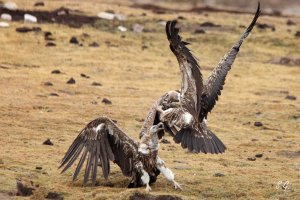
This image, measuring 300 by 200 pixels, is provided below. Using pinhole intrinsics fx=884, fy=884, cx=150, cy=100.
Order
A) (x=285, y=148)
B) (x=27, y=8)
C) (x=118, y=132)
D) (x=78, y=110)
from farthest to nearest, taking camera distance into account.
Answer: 1. (x=27, y=8)
2. (x=78, y=110)
3. (x=285, y=148)
4. (x=118, y=132)

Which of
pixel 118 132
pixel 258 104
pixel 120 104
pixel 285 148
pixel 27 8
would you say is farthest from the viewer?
pixel 27 8

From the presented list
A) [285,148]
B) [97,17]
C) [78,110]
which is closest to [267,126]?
[285,148]

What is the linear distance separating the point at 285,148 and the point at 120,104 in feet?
17.1

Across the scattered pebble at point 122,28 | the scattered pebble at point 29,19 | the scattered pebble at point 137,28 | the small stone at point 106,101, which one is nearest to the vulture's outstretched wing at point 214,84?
the small stone at point 106,101

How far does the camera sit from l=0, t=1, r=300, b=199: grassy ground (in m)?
12.6

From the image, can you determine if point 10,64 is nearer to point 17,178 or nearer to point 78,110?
point 78,110

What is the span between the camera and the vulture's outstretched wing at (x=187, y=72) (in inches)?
478

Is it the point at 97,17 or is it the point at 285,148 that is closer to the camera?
the point at 285,148

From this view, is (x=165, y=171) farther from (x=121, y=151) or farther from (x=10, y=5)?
(x=10, y=5)

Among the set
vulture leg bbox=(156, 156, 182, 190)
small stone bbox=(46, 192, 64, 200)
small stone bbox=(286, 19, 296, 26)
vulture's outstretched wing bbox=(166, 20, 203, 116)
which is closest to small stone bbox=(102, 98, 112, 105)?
vulture's outstretched wing bbox=(166, 20, 203, 116)

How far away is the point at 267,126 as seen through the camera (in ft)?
61.8

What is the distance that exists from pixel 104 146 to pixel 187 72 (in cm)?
162

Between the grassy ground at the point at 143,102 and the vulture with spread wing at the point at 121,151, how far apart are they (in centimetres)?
29

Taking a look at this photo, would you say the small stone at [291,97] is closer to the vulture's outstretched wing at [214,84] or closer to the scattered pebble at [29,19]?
the vulture's outstretched wing at [214,84]
